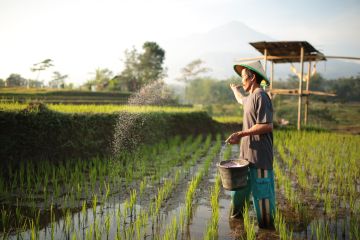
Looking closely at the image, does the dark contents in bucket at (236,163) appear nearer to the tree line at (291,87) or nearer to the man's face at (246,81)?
the man's face at (246,81)

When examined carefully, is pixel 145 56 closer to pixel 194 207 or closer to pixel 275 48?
pixel 275 48

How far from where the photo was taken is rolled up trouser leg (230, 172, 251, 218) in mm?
3223

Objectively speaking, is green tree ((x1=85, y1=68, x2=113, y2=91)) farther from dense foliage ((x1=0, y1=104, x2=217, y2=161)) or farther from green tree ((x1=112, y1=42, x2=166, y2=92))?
dense foliage ((x1=0, y1=104, x2=217, y2=161))

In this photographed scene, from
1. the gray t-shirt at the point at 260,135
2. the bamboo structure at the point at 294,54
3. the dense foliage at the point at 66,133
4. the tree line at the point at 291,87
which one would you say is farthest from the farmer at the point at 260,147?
the tree line at the point at 291,87

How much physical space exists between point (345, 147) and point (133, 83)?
27.8 meters

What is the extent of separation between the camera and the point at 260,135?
2.96 m

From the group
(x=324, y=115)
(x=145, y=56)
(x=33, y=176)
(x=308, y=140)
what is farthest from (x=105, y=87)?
(x=33, y=176)

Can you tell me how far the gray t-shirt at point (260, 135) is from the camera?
9.46ft

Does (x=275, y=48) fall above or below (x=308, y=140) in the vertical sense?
above

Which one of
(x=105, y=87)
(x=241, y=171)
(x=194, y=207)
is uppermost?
(x=105, y=87)

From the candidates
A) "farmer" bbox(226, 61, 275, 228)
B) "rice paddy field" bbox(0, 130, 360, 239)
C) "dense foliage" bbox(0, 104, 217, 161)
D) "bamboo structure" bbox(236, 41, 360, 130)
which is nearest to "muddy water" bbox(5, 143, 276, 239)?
A: "rice paddy field" bbox(0, 130, 360, 239)

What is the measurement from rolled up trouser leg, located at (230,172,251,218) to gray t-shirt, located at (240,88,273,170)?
0.32m

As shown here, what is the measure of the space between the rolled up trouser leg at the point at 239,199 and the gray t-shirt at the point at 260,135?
Answer: 323mm

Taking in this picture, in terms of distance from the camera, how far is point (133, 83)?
33.8 metres
